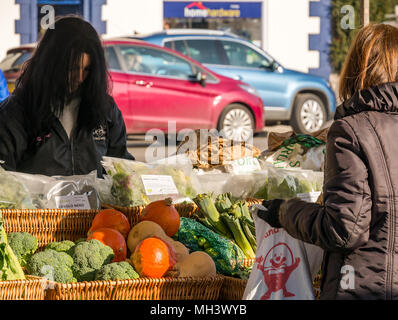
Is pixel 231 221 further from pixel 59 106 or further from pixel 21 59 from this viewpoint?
pixel 21 59

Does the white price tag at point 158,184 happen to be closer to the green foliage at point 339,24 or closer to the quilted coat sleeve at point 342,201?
the quilted coat sleeve at point 342,201

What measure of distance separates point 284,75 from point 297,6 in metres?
5.49

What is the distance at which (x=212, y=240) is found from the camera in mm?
3035

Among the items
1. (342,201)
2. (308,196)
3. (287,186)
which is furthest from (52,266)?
(287,186)

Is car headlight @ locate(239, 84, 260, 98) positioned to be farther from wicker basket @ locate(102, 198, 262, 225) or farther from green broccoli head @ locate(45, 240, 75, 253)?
green broccoli head @ locate(45, 240, 75, 253)

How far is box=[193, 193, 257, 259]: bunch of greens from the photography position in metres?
3.22

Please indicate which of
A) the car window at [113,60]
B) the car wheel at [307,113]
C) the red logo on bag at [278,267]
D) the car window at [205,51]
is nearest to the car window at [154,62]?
the car window at [113,60]

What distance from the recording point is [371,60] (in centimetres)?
228

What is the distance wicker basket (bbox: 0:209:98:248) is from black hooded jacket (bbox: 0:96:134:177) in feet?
1.96

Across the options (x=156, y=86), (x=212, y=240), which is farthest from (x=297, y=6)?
(x=212, y=240)

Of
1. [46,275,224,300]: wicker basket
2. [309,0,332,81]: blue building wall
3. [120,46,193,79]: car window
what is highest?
[309,0,332,81]: blue building wall

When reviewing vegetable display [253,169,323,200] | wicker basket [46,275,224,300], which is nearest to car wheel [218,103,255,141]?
vegetable display [253,169,323,200]

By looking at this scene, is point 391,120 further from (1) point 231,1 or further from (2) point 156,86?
(1) point 231,1

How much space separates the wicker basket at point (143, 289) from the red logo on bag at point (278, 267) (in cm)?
33
